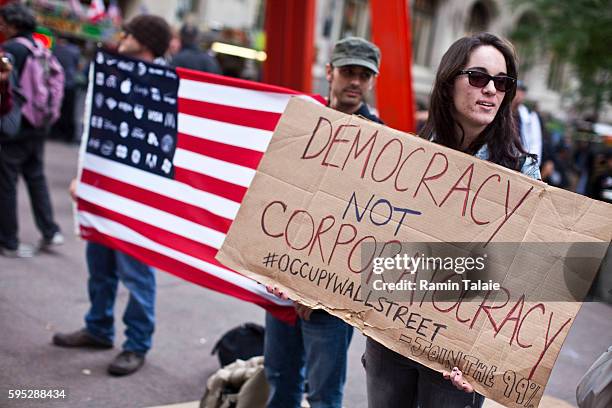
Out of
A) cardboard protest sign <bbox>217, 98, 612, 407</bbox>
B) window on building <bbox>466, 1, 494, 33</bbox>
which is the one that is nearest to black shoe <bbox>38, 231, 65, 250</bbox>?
cardboard protest sign <bbox>217, 98, 612, 407</bbox>

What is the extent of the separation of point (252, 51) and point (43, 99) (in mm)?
12958

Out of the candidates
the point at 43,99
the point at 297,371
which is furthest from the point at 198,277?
the point at 43,99

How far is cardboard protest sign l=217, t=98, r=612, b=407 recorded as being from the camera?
90.5 inches

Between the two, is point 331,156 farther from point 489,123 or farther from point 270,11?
point 270,11

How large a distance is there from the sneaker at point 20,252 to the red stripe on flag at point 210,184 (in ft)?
9.80

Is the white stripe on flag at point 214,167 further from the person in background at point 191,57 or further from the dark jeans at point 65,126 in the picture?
the dark jeans at point 65,126

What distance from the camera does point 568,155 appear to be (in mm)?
18109

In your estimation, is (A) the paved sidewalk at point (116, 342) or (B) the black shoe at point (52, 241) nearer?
(A) the paved sidewalk at point (116, 342)

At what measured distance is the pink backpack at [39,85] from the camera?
6219 mm

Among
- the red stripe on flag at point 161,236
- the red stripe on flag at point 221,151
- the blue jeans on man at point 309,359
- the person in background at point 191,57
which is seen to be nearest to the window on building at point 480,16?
the person in background at point 191,57

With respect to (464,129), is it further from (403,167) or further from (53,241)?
(53,241)

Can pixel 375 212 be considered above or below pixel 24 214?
above

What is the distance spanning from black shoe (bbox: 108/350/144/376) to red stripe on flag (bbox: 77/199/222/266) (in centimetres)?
79

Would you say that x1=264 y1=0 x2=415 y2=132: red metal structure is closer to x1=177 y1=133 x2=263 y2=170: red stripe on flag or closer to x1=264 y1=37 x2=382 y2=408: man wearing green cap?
x1=177 y1=133 x2=263 y2=170: red stripe on flag
